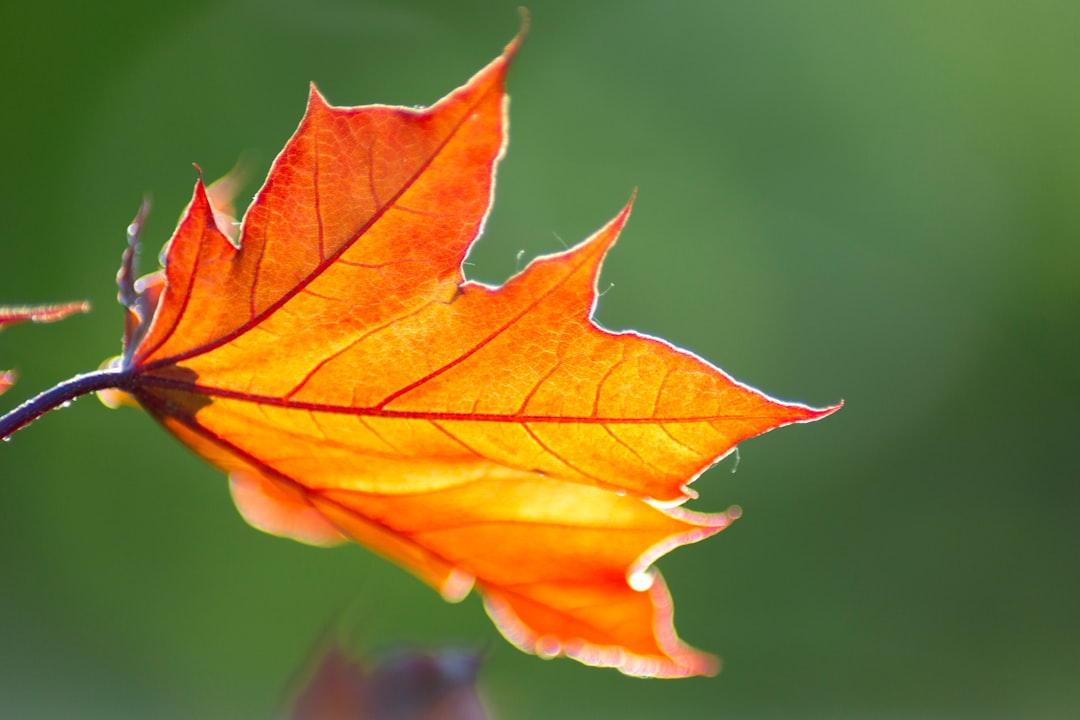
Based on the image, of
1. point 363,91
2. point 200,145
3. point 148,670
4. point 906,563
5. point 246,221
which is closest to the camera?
point 246,221

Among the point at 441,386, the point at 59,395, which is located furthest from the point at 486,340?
the point at 59,395

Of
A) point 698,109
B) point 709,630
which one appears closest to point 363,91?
point 698,109

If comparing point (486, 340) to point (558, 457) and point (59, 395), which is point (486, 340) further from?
point (59, 395)

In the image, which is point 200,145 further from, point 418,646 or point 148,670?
point 418,646

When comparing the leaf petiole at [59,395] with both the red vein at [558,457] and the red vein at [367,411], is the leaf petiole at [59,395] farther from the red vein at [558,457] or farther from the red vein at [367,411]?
the red vein at [558,457]

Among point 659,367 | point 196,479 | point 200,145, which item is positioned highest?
point 659,367

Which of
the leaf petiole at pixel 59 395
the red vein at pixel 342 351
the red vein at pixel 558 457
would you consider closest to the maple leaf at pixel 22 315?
the leaf petiole at pixel 59 395

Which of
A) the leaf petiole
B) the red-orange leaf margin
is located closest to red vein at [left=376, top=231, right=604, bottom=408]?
the red-orange leaf margin
